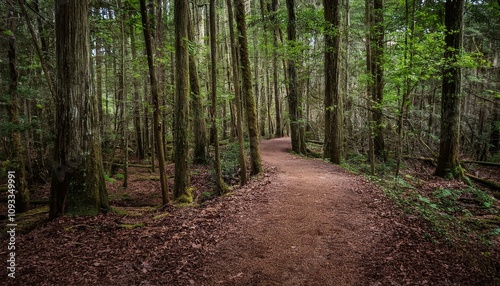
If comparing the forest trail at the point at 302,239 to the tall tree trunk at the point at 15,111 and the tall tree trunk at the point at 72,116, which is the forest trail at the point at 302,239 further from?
the tall tree trunk at the point at 15,111

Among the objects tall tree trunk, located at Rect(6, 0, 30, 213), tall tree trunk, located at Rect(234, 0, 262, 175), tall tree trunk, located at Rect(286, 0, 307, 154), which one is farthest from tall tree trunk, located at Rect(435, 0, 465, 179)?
tall tree trunk, located at Rect(6, 0, 30, 213)

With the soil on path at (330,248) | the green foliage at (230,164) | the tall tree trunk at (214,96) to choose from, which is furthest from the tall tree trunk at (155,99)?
the green foliage at (230,164)

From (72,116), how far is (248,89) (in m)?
6.76

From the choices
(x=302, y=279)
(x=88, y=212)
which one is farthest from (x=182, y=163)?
(x=302, y=279)

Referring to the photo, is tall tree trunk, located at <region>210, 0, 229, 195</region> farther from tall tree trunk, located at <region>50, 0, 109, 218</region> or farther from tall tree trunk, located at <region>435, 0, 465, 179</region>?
tall tree trunk, located at <region>435, 0, 465, 179</region>

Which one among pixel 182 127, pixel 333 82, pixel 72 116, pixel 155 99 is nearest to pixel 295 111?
pixel 333 82

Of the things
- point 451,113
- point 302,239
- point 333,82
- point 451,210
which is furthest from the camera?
point 333,82

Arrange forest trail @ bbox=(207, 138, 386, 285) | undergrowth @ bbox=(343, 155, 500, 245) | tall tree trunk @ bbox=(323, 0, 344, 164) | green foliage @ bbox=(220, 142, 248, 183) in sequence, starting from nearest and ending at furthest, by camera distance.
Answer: forest trail @ bbox=(207, 138, 386, 285) < undergrowth @ bbox=(343, 155, 500, 245) < tall tree trunk @ bbox=(323, 0, 344, 164) < green foliage @ bbox=(220, 142, 248, 183)

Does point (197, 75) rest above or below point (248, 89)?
above

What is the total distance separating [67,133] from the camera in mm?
5629

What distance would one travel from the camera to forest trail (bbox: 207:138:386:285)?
13.5 ft

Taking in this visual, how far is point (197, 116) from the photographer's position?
48.2 ft

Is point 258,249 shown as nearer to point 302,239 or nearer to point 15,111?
point 302,239

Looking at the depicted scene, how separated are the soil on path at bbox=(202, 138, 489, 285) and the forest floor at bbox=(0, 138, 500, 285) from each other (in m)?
0.02
